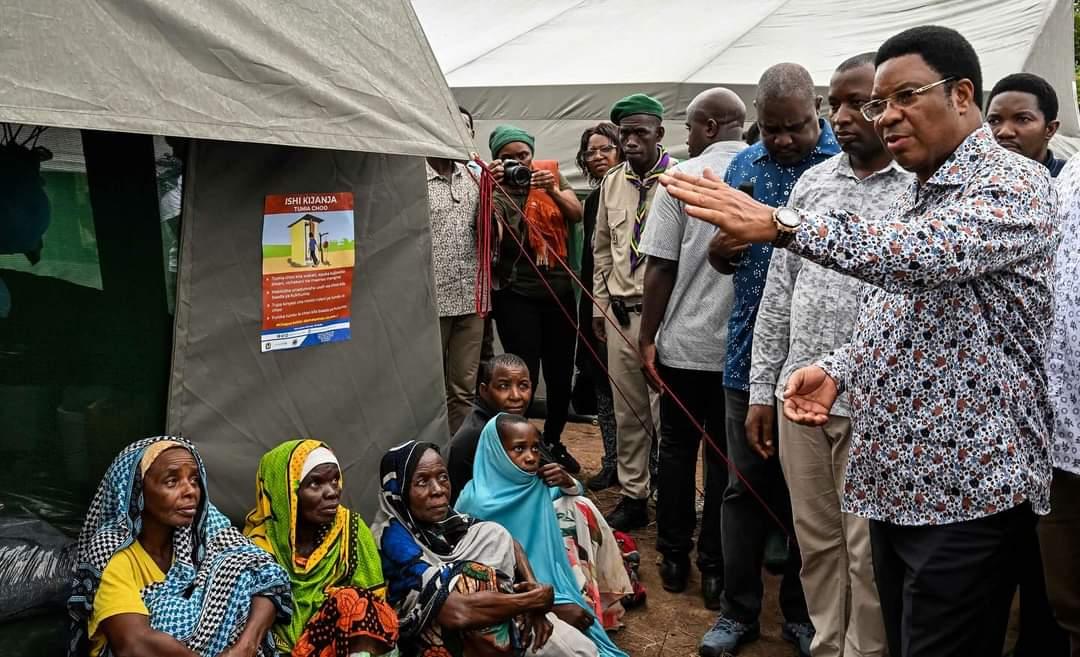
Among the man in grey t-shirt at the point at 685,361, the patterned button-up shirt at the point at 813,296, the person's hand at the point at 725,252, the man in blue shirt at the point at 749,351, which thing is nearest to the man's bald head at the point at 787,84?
the man in blue shirt at the point at 749,351

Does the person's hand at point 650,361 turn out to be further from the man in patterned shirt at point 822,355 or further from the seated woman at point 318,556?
the seated woman at point 318,556

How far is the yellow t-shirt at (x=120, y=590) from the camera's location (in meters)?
3.07

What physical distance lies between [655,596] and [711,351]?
1.19m

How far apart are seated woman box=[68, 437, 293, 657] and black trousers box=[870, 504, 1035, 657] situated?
1916mm

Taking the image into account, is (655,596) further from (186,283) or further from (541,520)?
(186,283)

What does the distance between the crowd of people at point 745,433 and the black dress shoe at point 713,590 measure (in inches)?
1.1

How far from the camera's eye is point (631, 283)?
557 centimetres

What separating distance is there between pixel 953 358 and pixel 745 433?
167 cm

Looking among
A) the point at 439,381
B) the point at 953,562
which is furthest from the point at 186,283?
the point at 953,562

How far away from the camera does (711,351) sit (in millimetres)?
4578

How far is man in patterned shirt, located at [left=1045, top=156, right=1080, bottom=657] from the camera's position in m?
2.84

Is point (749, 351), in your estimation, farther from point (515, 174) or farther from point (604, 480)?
point (604, 480)

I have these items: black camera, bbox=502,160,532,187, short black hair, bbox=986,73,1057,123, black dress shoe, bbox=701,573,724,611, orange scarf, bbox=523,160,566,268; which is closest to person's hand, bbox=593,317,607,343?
orange scarf, bbox=523,160,566,268

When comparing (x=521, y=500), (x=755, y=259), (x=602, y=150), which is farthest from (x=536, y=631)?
(x=602, y=150)
